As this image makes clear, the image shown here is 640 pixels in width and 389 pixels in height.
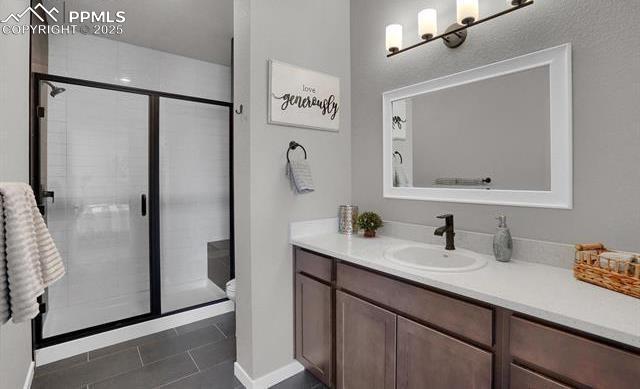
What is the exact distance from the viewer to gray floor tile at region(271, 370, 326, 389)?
183cm

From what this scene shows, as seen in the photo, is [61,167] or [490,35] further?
[61,167]

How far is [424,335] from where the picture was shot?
1.21 metres

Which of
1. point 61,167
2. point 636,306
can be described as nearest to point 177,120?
point 61,167

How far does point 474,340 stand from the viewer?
1067mm

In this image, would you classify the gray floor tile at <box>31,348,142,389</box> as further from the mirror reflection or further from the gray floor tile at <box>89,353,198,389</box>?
the mirror reflection

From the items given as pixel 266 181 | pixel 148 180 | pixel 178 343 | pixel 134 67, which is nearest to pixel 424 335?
pixel 266 181

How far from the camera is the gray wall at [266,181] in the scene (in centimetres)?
176

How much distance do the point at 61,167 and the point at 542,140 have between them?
346 cm

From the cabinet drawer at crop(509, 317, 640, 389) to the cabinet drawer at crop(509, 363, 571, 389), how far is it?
29 mm

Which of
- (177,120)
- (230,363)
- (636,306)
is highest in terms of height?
(177,120)

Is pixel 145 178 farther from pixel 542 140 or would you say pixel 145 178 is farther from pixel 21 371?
pixel 542 140

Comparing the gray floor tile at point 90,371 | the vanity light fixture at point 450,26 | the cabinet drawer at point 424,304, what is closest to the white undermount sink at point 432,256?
the cabinet drawer at point 424,304

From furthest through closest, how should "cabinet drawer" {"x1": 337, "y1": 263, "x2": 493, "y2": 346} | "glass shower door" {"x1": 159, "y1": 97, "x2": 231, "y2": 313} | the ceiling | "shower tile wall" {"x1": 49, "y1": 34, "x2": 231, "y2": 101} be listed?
"glass shower door" {"x1": 159, "y1": 97, "x2": 231, "y2": 313}, "shower tile wall" {"x1": 49, "y1": 34, "x2": 231, "y2": 101}, the ceiling, "cabinet drawer" {"x1": 337, "y1": 263, "x2": 493, "y2": 346}

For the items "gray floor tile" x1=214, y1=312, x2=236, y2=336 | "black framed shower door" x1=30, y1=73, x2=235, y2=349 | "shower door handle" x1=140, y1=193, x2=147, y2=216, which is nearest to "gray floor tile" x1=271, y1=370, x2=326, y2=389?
"gray floor tile" x1=214, y1=312, x2=236, y2=336
